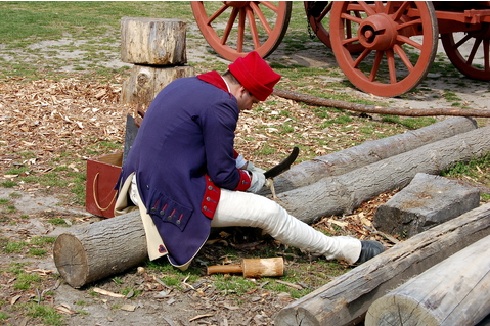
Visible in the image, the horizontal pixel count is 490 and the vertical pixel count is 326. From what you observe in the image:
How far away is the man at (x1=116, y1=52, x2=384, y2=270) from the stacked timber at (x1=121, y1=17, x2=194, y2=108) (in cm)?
344

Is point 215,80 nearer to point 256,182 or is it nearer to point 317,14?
point 256,182

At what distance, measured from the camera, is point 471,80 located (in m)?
10.8

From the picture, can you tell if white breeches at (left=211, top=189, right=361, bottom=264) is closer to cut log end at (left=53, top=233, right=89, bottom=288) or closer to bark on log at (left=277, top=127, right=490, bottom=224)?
bark on log at (left=277, top=127, right=490, bottom=224)

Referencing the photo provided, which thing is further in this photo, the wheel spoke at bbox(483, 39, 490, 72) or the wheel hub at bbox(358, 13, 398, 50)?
the wheel spoke at bbox(483, 39, 490, 72)

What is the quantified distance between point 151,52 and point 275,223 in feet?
12.5

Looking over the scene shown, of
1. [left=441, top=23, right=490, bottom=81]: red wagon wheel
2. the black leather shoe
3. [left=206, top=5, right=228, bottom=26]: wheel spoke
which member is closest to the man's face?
the black leather shoe

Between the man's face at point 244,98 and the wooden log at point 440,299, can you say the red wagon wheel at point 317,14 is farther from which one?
the wooden log at point 440,299

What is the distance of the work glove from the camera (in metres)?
4.81

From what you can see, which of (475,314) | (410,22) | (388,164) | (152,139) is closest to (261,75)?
(152,139)

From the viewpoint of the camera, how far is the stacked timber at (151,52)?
7871mm

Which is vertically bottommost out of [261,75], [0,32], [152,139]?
[0,32]

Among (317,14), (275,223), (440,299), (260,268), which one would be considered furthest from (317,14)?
(440,299)

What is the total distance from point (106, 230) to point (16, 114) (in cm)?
371

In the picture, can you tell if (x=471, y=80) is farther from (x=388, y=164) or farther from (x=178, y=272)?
(x=178, y=272)
